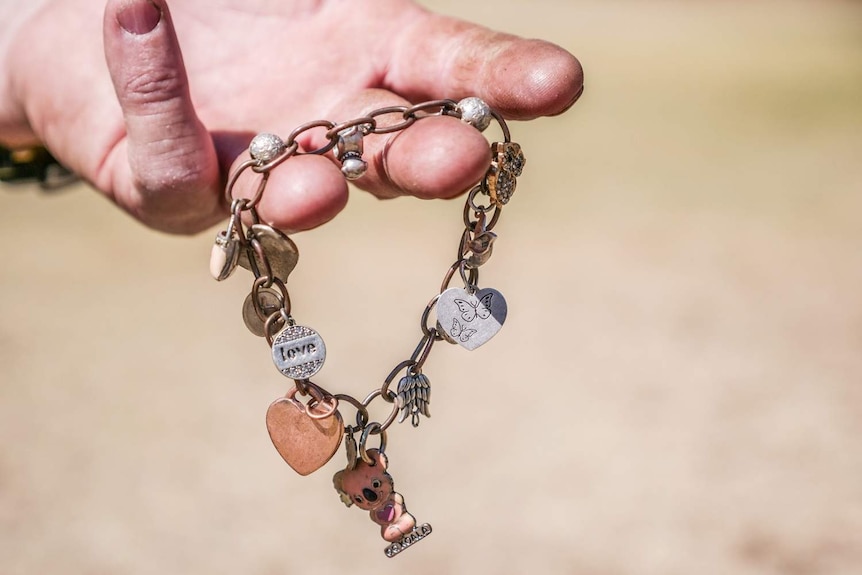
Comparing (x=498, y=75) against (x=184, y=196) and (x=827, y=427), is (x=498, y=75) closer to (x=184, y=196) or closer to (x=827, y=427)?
(x=184, y=196)

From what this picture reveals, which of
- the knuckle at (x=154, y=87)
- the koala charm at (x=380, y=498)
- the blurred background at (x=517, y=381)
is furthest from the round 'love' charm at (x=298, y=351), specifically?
the blurred background at (x=517, y=381)

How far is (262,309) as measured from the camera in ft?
4.66

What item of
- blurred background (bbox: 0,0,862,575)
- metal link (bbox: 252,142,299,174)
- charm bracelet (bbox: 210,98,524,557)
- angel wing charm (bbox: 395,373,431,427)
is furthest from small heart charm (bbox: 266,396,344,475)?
blurred background (bbox: 0,0,862,575)

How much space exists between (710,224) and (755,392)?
2.00 m

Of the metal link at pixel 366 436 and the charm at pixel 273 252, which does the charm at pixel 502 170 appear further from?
the metal link at pixel 366 436

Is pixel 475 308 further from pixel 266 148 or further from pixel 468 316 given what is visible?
pixel 266 148

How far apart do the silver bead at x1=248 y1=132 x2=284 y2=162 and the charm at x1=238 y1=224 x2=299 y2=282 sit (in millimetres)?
105

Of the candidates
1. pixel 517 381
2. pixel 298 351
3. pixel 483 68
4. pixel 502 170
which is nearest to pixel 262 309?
pixel 298 351

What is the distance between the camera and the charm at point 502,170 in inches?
55.8

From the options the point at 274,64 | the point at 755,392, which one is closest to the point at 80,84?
the point at 274,64

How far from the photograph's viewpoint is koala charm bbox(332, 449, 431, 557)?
4.97ft

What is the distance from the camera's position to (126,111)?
5.19 ft

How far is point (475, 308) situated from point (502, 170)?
0.82 ft

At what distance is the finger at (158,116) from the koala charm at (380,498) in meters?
0.60
